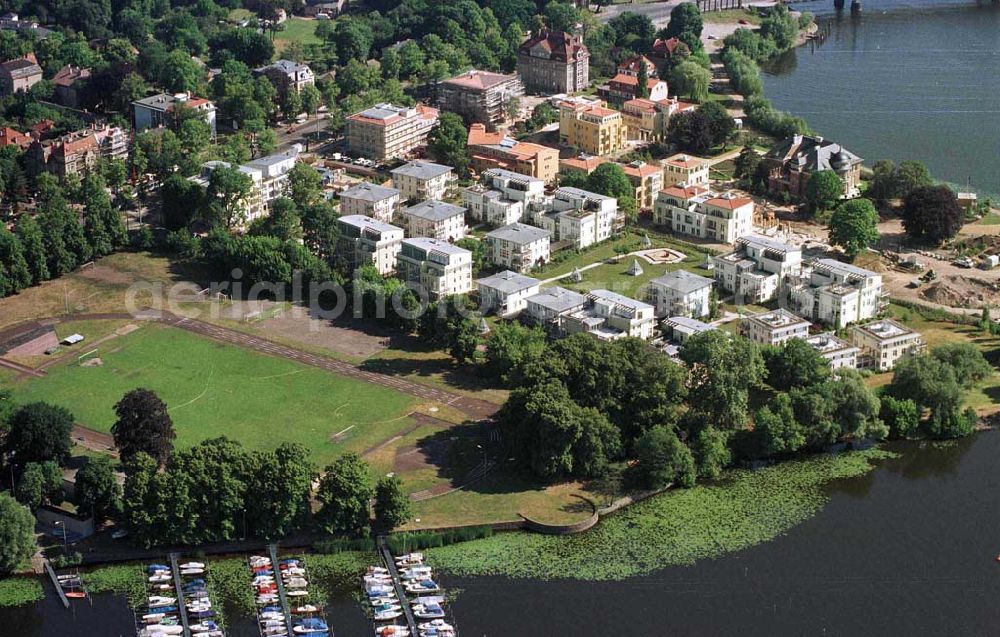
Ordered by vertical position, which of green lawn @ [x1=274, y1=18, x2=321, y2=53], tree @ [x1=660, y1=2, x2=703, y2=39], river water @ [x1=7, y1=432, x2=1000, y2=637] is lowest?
river water @ [x1=7, y1=432, x2=1000, y2=637]

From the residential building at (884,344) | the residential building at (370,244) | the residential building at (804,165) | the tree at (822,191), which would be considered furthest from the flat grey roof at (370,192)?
the residential building at (884,344)

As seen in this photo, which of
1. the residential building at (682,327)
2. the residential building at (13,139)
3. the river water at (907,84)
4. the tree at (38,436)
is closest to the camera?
the tree at (38,436)

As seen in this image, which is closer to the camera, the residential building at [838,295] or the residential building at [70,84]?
the residential building at [838,295]

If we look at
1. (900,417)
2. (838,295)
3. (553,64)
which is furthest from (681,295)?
(553,64)

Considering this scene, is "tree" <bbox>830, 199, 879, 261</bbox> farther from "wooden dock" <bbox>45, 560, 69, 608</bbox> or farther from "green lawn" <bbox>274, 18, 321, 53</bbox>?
"green lawn" <bbox>274, 18, 321, 53</bbox>

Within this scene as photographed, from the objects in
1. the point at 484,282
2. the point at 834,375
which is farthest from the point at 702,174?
the point at 834,375

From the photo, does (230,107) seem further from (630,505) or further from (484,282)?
(630,505)

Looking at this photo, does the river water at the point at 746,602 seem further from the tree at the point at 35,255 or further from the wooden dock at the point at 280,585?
the tree at the point at 35,255

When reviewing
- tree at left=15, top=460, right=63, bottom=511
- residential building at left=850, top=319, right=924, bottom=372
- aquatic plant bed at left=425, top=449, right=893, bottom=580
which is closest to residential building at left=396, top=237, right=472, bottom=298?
residential building at left=850, top=319, right=924, bottom=372
